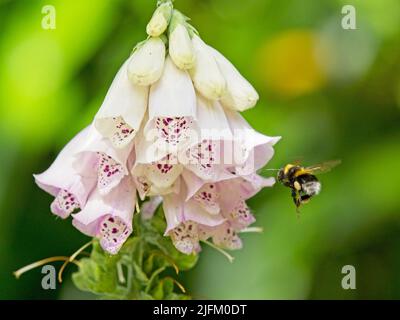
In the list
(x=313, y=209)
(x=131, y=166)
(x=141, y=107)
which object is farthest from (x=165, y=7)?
(x=313, y=209)

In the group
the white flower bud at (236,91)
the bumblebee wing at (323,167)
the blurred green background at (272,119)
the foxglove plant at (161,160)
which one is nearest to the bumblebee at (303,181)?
the bumblebee wing at (323,167)

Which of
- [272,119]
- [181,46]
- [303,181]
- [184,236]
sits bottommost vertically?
[184,236]

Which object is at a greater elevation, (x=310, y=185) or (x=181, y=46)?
(x=181, y=46)

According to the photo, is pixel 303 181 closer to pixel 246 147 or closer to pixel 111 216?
pixel 246 147

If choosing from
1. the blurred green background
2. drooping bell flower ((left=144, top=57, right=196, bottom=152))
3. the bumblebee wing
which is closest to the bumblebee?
the bumblebee wing

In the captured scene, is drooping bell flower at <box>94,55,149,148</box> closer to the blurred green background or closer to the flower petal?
the flower petal

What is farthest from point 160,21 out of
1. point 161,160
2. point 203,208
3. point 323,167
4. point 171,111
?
point 323,167
